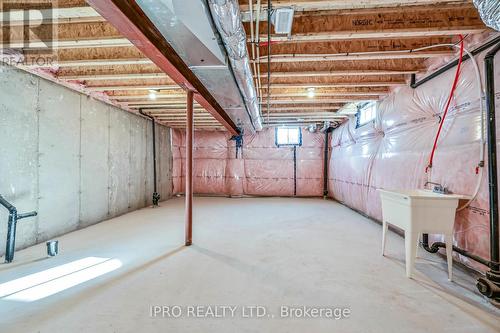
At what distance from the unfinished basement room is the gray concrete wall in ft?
0.07

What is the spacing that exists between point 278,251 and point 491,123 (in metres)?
2.24

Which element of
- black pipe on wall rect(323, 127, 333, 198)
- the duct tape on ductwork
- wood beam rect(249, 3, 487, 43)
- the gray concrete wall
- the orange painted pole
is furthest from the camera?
black pipe on wall rect(323, 127, 333, 198)

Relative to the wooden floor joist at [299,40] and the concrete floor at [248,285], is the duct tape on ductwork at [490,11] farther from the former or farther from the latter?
the concrete floor at [248,285]

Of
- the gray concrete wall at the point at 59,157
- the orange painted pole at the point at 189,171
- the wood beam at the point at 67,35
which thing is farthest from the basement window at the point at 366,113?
the gray concrete wall at the point at 59,157

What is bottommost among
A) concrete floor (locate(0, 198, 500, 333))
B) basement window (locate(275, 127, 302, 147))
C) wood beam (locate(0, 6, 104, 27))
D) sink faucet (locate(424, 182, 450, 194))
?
concrete floor (locate(0, 198, 500, 333))

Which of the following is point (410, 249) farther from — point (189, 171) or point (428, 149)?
point (189, 171)

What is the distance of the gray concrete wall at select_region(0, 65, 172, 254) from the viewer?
2664 mm

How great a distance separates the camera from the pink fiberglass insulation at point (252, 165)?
280 inches

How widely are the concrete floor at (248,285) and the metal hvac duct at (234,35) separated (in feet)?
6.30

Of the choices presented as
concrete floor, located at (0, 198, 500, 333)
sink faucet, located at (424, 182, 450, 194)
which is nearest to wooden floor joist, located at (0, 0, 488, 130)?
sink faucet, located at (424, 182, 450, 194)

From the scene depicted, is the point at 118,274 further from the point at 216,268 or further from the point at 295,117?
the point at 295,117

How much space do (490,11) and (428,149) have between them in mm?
1591

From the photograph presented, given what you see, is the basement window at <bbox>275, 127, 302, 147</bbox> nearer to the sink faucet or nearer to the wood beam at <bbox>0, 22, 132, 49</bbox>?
the sink faucet

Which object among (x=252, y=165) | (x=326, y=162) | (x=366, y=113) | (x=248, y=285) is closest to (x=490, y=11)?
(x=248, y=285)
